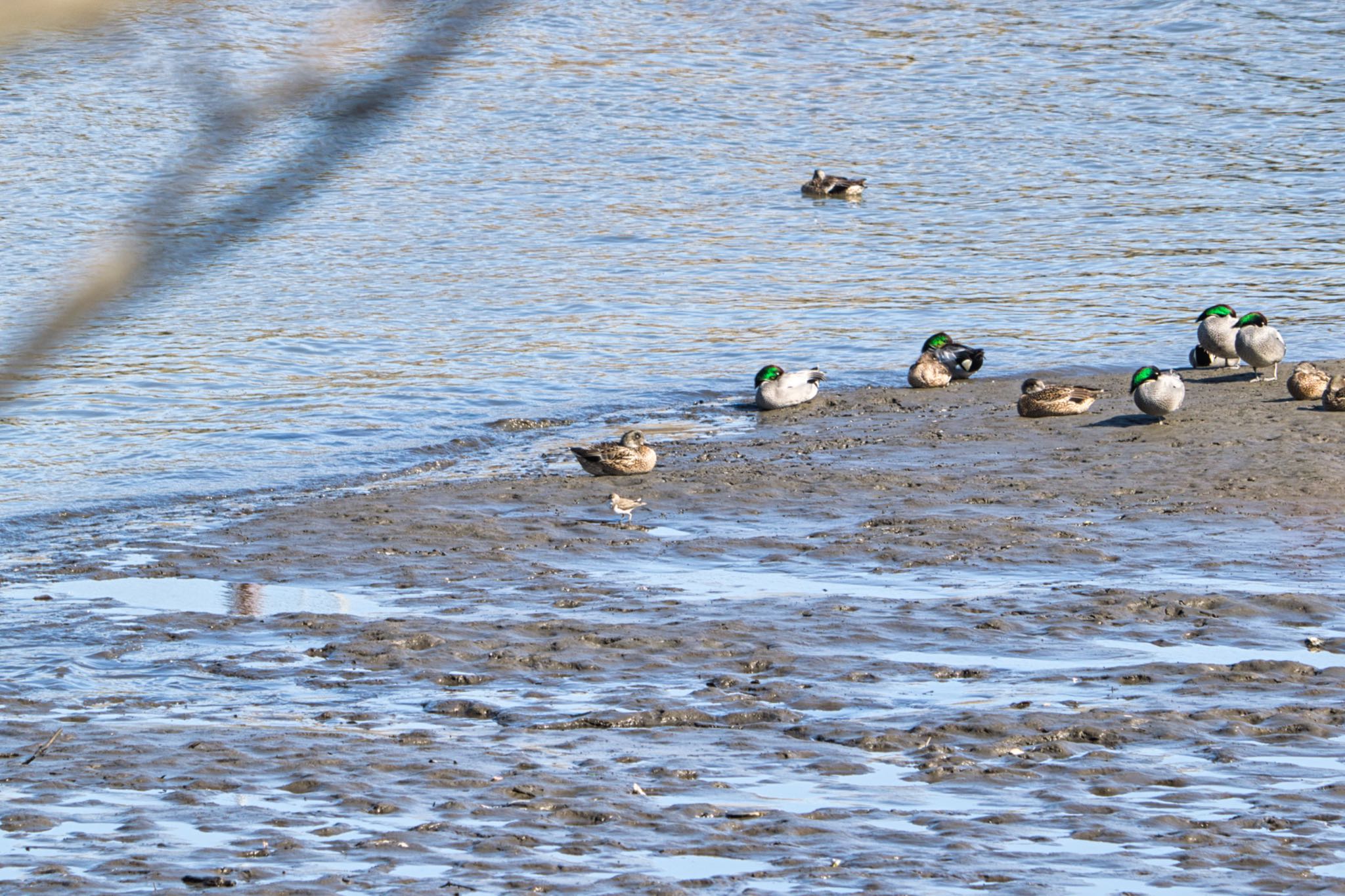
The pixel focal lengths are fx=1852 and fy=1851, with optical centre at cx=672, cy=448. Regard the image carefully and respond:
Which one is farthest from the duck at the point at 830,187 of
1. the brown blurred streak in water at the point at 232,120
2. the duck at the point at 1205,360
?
the brown blurred streak in water at the point at 232,120

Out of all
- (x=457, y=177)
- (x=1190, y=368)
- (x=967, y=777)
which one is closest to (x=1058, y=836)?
(x=967, y=777)

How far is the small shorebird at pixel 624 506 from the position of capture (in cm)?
1150

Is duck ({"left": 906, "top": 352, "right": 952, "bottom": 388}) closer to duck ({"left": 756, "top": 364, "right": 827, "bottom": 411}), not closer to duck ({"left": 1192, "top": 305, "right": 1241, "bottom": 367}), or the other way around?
duck ({"left": 756, "top": 364, "right": 827, "bottom": 411})

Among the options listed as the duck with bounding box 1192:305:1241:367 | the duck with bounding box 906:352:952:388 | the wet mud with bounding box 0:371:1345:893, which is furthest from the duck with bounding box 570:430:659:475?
the duck with bounding box 1192:305:1241:367

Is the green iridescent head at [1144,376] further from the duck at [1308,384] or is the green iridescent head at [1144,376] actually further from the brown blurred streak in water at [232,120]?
the brown blurred streak in water at [232,120]

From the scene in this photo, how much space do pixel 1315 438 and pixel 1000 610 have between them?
4.71 m

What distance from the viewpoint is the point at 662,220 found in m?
26.3

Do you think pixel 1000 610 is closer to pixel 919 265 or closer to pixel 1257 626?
pixel 1257 626

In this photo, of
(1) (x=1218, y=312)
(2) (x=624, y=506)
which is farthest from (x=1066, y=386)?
(2) (x=624, y=506)

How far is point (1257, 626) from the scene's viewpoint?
27.4 ft

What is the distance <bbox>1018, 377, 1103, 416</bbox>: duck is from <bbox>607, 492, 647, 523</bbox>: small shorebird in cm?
379

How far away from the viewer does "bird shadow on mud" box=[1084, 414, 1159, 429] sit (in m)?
13.8

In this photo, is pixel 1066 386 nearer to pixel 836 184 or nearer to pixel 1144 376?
pixel 1144 376

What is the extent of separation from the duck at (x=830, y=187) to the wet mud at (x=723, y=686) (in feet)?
51.5
